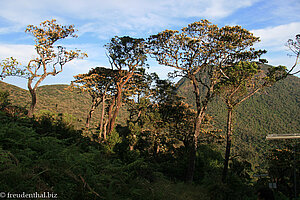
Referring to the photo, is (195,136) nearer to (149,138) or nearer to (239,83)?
(239,83)

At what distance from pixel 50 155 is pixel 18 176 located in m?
1.27

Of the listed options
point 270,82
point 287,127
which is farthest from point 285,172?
point 287,127

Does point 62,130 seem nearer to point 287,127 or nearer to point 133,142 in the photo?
point 133,142

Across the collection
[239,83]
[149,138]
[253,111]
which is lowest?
[149,138]

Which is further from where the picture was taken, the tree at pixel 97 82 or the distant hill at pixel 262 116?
the distant hill at pixel 262 116

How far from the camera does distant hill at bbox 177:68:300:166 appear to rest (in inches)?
2029

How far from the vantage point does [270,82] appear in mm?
14734

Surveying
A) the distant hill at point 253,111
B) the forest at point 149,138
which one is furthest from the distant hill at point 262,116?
the forest at point 149,138

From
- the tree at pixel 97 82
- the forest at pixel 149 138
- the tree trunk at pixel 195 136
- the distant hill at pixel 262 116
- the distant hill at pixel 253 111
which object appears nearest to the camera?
the forest at pixel 149 138

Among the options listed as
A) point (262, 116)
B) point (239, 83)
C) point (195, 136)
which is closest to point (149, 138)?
point (195, 136)

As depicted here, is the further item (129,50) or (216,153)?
(216,153)

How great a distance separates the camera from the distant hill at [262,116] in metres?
51.5

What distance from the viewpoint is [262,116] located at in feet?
203

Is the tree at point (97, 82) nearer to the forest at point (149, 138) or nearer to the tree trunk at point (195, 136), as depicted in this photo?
the forest at point (149, 138)
